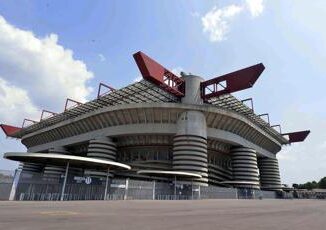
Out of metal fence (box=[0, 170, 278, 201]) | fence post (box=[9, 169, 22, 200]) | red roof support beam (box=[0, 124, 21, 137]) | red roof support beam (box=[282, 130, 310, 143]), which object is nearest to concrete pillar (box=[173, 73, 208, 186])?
metal fence (box=[0, 170, 278, 201])

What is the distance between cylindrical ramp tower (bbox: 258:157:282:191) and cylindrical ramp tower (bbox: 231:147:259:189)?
17.4m

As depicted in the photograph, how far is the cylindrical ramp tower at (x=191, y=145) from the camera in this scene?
5103cm

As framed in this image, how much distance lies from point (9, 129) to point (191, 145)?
69280 millimetres

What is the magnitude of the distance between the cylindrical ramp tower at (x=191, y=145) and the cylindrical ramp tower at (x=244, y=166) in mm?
13297

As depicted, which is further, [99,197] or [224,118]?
[224,118]

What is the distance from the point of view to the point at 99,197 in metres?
31.9

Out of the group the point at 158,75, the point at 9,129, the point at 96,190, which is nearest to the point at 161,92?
the point at 158,75

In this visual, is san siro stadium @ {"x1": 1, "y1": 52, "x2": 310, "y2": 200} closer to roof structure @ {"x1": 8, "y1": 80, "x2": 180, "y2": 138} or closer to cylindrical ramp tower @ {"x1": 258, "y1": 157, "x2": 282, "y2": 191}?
roof structure @ {"x1": 8, "y1": 80, "x2": 180, "y2": 138}

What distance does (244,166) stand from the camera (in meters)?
62.8

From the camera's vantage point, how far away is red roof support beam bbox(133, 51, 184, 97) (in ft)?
145

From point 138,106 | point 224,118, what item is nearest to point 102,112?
point 138,106

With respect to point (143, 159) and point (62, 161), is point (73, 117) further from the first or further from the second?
point (62, 161)

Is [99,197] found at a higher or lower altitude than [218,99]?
lower

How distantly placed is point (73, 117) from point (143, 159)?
20.6 m
